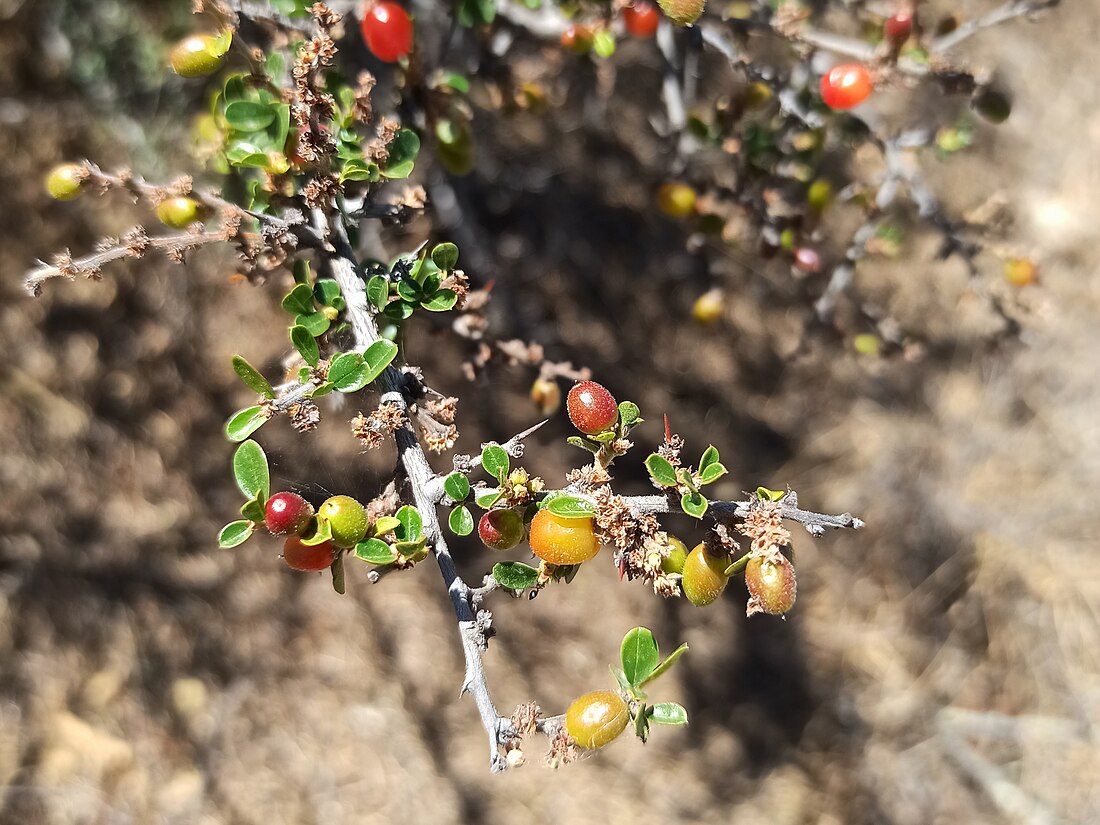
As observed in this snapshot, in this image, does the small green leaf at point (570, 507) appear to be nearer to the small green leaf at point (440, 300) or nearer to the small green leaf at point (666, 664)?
the small green leaf at point (666, 664)

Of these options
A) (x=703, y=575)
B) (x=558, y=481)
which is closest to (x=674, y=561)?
(x=703, y=575)

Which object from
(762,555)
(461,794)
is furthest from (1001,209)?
(461,794)

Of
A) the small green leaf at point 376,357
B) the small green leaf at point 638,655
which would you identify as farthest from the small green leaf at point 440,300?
the small green leaf at point 638,655

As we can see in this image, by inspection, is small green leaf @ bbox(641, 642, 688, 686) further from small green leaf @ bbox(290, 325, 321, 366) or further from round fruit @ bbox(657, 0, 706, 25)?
round fruit @ bbox(657, 0, 706, 25)

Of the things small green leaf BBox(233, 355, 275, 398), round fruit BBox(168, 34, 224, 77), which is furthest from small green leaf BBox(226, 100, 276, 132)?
small green leaf BBox(233, 355, 275, 398)

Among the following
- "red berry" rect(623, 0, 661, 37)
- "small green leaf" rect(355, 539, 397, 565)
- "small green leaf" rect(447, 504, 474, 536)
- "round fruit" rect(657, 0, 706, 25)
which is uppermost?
"round fruit" rect(657, 0, 706, 25)
